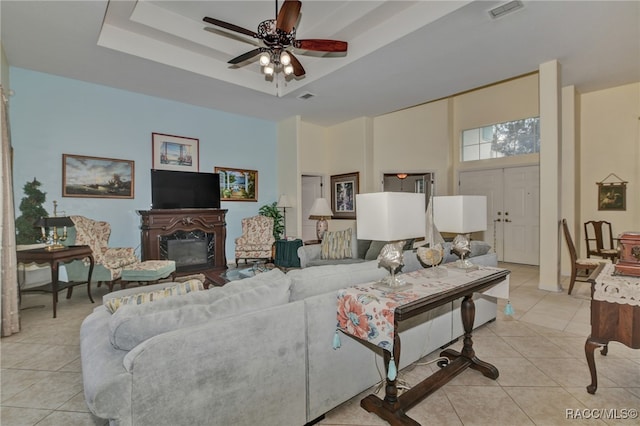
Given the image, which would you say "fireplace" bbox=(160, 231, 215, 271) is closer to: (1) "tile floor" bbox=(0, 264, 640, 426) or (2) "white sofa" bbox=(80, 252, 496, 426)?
(1) "tile floor" bbox=(0, 264, 640, 426)

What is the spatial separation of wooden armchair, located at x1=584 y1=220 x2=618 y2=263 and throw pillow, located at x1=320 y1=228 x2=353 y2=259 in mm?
3859

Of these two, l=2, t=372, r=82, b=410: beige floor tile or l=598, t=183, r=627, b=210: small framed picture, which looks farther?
l=598, t=183, r=627, b=210: small framed picture

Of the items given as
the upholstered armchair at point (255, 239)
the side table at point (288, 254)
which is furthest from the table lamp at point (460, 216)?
the upholstered armchair at point (255, 239)

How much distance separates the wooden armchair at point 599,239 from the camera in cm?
460

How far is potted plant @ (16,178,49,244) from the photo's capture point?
4.12 meters

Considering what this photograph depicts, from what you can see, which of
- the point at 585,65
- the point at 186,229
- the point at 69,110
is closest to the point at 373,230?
the point at 186,229

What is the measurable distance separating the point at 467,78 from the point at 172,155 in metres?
5.13

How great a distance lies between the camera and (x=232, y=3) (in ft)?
11.4

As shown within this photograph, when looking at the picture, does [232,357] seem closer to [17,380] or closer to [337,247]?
[17,380]

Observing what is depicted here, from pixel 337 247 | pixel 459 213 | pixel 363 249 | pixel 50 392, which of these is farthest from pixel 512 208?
pixel 50 392

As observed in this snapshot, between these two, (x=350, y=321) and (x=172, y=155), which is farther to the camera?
(x=172, y=155)

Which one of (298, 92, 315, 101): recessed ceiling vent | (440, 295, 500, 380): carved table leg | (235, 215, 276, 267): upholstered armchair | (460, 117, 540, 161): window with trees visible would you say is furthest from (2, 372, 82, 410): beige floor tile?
(460, 117, 540, 161): window with trees visible

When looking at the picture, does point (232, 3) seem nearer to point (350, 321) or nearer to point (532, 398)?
point (350, 321)

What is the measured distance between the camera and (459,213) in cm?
218
